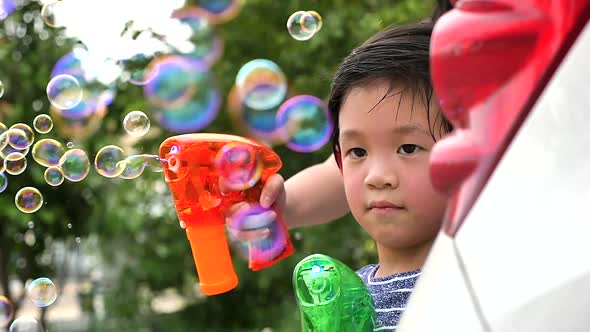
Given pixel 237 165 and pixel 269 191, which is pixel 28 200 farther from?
pixel 237 165

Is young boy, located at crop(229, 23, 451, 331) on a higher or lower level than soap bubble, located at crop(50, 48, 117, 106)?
lower

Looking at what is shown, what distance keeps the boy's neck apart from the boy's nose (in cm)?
17

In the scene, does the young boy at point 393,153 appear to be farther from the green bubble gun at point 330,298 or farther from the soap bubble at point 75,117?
the soap bubble at point 75,117

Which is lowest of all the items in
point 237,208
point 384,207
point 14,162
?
point 384,207

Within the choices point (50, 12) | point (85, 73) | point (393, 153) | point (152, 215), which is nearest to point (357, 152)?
point (393, 153)

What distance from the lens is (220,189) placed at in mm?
1858

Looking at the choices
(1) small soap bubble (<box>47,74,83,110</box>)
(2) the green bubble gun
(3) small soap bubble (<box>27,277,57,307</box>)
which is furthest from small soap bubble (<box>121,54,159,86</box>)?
(2) the green bubble gun

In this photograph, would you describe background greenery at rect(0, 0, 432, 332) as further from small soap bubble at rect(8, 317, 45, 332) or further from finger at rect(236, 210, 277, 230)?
finger at rect(236, 210, 277, 230)

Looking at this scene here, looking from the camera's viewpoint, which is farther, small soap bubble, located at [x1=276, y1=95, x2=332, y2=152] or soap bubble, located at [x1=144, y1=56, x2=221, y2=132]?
soap bubble, located at [x1=144, y1=56, x2=221, y2=132]

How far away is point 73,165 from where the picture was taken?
265 cm

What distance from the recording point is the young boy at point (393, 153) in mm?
1604

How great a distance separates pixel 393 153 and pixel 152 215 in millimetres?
3838

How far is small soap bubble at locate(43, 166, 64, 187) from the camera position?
2.79 metres

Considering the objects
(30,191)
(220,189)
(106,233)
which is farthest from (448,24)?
(106,233)
